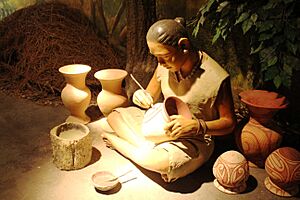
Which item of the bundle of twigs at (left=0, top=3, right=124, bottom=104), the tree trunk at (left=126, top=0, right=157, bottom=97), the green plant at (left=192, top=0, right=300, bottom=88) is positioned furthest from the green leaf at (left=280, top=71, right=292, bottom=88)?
the bundle of twigs at (left=0, top=3, right=124, bottom=104)

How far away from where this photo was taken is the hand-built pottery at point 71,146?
2881 mm

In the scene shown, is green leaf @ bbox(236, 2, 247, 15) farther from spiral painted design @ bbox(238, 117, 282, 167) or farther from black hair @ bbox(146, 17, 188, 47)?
spiral painted design @ bbox(238, 117, 282, 167)

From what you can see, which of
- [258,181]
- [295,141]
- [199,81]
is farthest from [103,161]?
[295,141]

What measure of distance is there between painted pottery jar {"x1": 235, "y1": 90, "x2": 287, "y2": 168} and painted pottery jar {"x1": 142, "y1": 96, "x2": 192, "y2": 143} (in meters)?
0.56

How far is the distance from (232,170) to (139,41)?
1.57 metres

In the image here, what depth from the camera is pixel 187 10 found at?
400 centimetres

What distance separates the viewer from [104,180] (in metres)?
2.82

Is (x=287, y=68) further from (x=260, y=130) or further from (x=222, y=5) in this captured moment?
(x=222, y=5)

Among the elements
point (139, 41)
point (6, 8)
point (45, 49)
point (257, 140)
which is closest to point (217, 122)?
point (257, 140)

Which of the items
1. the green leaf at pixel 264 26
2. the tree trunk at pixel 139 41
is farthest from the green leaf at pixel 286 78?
the tree trunk at pixel 139 41

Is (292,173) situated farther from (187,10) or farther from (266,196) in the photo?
(187,10)

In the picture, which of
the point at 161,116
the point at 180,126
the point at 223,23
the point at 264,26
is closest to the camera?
the point at 180,126

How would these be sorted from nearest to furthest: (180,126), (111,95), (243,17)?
(180,126) < (243,17) < (111,95)

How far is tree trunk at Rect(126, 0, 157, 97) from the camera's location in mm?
3604
